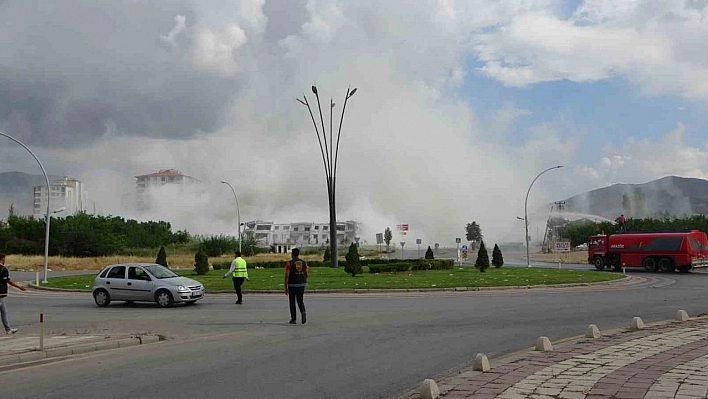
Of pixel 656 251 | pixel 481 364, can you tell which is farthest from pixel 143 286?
pixel 656 251

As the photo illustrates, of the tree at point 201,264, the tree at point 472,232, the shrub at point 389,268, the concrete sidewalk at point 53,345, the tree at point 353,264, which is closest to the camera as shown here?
the concrete sidewalk at point 53,345

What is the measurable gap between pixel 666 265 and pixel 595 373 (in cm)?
4293

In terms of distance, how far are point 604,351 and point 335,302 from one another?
1256 cm

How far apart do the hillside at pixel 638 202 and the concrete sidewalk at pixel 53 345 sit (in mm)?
127308

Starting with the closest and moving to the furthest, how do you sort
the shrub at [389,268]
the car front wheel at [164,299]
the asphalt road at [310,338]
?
the asphalt road at [310,338]
the car front wheel at [164,299]
the shrub at [389,268]

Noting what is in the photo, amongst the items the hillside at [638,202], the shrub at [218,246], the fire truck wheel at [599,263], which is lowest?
the fire truck wheel at [599,263]

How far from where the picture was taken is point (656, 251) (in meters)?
47.6

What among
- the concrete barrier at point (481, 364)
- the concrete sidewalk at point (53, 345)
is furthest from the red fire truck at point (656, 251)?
the concrete barrier at point (481, 364)

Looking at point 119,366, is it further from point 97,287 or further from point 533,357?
point 97,287

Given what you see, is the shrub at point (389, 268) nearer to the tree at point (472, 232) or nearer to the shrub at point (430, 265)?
the shrub at point (430, 265)

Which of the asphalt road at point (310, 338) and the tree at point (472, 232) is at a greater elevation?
the tree at point (472, 232)

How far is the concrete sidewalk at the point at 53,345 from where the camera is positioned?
→ 1076 centimetres

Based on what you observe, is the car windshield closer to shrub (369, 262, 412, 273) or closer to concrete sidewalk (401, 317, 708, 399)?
concrete sidewalk (401, 317, 708, 399)

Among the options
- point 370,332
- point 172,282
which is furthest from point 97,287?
point 370,332
